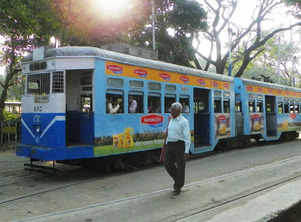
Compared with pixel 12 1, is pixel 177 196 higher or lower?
lower

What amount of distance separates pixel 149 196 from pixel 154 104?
4.05 m

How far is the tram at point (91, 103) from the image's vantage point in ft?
25.7

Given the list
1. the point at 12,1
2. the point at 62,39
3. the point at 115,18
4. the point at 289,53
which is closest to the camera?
the point at 12,1

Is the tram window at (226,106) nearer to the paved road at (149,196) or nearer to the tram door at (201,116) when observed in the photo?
the tram door at (201,116)

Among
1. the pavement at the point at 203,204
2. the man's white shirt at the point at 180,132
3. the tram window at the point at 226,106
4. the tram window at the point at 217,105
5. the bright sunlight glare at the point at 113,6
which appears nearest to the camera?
the pavement at the point at 203,204

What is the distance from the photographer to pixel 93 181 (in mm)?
7844

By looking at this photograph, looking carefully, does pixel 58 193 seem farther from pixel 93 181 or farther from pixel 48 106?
pixel 48 106

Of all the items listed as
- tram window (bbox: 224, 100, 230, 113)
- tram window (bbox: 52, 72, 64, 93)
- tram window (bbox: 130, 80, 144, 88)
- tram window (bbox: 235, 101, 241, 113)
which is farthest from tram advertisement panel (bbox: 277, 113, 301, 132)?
tram window (bbox: 52, 72, 64, 93)

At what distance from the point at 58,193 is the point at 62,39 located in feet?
31.3

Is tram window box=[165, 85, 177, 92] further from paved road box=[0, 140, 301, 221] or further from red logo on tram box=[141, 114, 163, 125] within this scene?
paved road box=[0, 140, 301, 221]

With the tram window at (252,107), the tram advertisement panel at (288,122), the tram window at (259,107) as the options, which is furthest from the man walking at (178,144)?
the tram advertisement panel at (288,122)

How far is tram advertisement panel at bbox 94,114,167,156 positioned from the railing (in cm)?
825

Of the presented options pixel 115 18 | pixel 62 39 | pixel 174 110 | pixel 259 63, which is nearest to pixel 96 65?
pixel 174 110

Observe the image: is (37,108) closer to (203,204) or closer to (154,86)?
(154,86)
